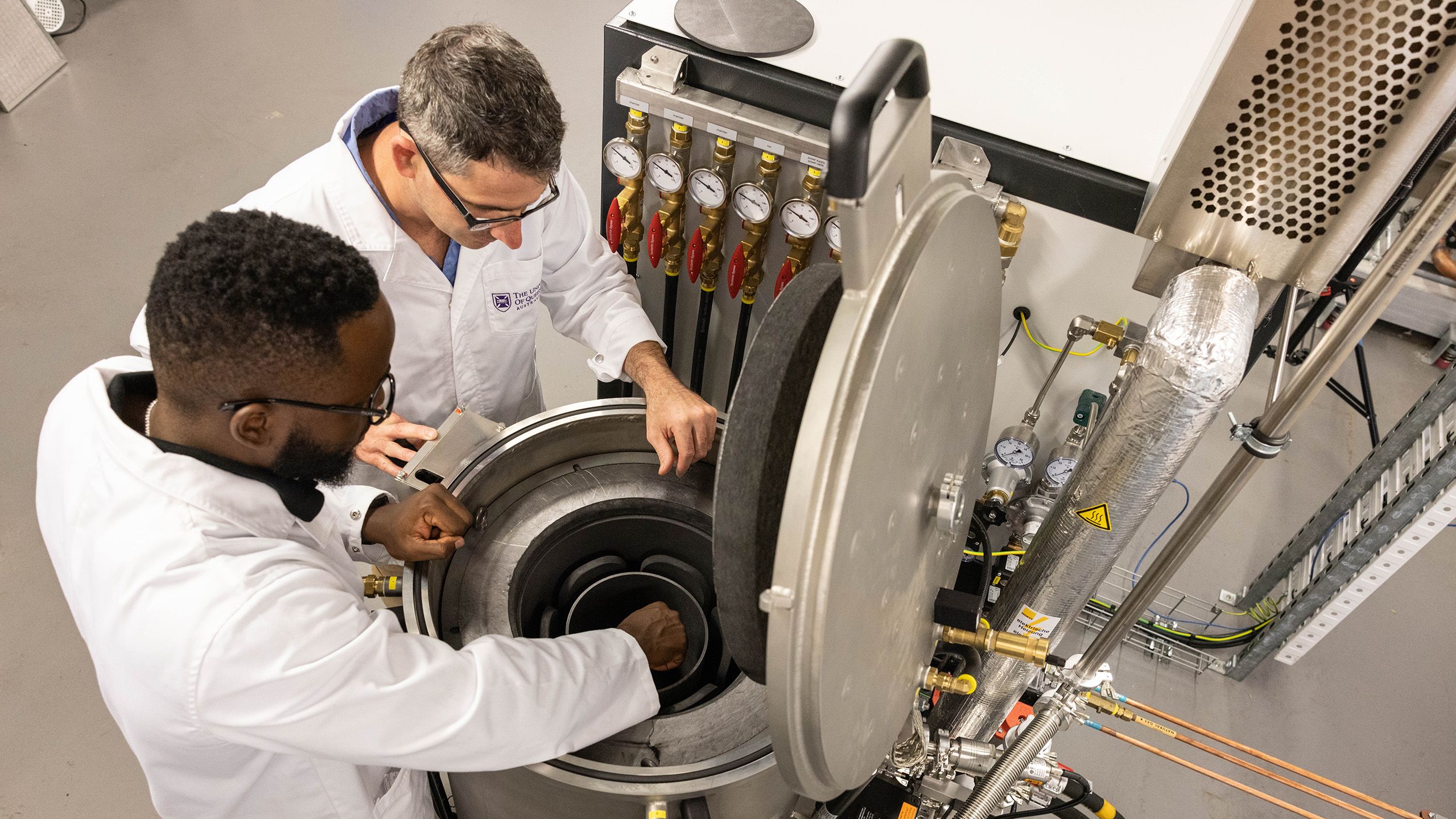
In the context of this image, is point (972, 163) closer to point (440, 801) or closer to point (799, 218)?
point (799, 218)

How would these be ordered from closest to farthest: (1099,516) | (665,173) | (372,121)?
(1099,516), (372,121), (665,173)

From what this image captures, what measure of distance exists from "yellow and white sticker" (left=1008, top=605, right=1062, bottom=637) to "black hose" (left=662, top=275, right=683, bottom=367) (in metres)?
0.89

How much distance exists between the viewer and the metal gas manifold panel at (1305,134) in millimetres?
898

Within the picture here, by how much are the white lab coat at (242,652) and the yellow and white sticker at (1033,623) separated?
623 millimetres

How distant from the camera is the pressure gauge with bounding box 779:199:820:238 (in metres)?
1.56

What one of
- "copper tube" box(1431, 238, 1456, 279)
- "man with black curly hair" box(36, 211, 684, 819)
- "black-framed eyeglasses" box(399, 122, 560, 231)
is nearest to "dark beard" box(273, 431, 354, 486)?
"man with black curly hair" box(36, 211, 684, 819)

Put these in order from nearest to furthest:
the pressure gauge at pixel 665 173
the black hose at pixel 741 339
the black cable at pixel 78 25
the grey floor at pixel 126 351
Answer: the pressure gauge at pixel 665 173 < the black hose at pixel 741 339 < the grey floor at pixel 126 351 < the black cable at pixel 78 25

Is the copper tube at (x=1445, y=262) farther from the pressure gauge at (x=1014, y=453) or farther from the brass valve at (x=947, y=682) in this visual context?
the brass valve at (x=947, y=682)

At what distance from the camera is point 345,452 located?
1.05 metres

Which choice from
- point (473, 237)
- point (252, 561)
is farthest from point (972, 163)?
point (252, 561)

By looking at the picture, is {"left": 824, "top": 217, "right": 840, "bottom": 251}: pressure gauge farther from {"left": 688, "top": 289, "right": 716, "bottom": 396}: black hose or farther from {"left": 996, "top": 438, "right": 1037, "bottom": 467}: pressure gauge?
{"left": 996, "top": 438, "right": 1037, "bottom": 467}: pressure gauge

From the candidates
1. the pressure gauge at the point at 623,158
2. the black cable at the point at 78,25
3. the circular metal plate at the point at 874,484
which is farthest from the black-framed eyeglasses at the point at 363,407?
the black cable at the point at 78,25

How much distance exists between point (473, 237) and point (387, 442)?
0.33m

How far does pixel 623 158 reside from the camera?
1667mm
